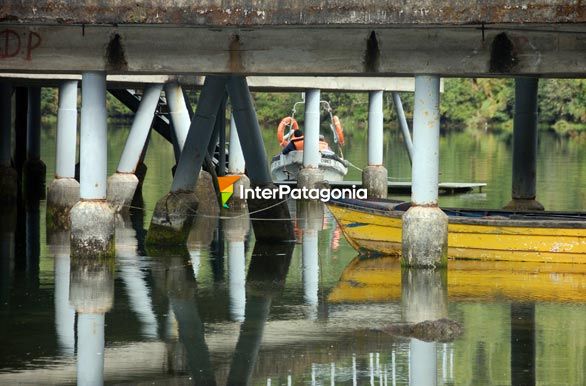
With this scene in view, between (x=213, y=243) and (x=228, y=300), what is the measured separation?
7.01 metres

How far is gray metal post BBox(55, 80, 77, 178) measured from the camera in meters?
29.6

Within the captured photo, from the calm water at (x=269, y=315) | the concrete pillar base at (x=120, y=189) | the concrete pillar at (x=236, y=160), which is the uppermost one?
the concrete pillar at (x=236, y=160)

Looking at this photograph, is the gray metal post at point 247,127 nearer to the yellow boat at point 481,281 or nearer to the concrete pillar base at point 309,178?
the yellow boat at point 481,281

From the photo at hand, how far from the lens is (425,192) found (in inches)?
885

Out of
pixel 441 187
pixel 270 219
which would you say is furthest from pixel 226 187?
pixel 441 187

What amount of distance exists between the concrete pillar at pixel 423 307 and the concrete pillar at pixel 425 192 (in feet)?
0.94

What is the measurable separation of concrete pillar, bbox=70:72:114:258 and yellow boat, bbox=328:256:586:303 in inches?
143

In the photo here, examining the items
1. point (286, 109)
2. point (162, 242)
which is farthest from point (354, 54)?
point (286, 109)

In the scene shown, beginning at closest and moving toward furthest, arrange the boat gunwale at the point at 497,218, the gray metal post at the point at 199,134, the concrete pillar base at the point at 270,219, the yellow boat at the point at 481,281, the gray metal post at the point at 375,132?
the yellow boat at the point at 481,281 < the boat gunwale at the point at 497,218 < the gray metal post at the point at 199,134 < the concrete pillar base at the point at 270,219 < the gray metal post at the point at 375,132

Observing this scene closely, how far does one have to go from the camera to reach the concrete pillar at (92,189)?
2284 centimetres

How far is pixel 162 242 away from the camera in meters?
26.7

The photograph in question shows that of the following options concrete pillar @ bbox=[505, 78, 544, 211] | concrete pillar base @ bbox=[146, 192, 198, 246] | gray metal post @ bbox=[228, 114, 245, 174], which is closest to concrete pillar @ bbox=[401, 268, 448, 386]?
concrete pillar base @ bbox=[146, 192, 198, 246]

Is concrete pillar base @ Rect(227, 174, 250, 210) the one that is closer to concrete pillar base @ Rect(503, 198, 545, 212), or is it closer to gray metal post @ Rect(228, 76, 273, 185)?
concrete pillar base @ Rect(503, 198, 545, 212)

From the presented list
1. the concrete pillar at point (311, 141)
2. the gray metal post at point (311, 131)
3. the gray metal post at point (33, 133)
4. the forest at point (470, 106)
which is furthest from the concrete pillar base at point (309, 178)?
the forest at point (470, 106)
